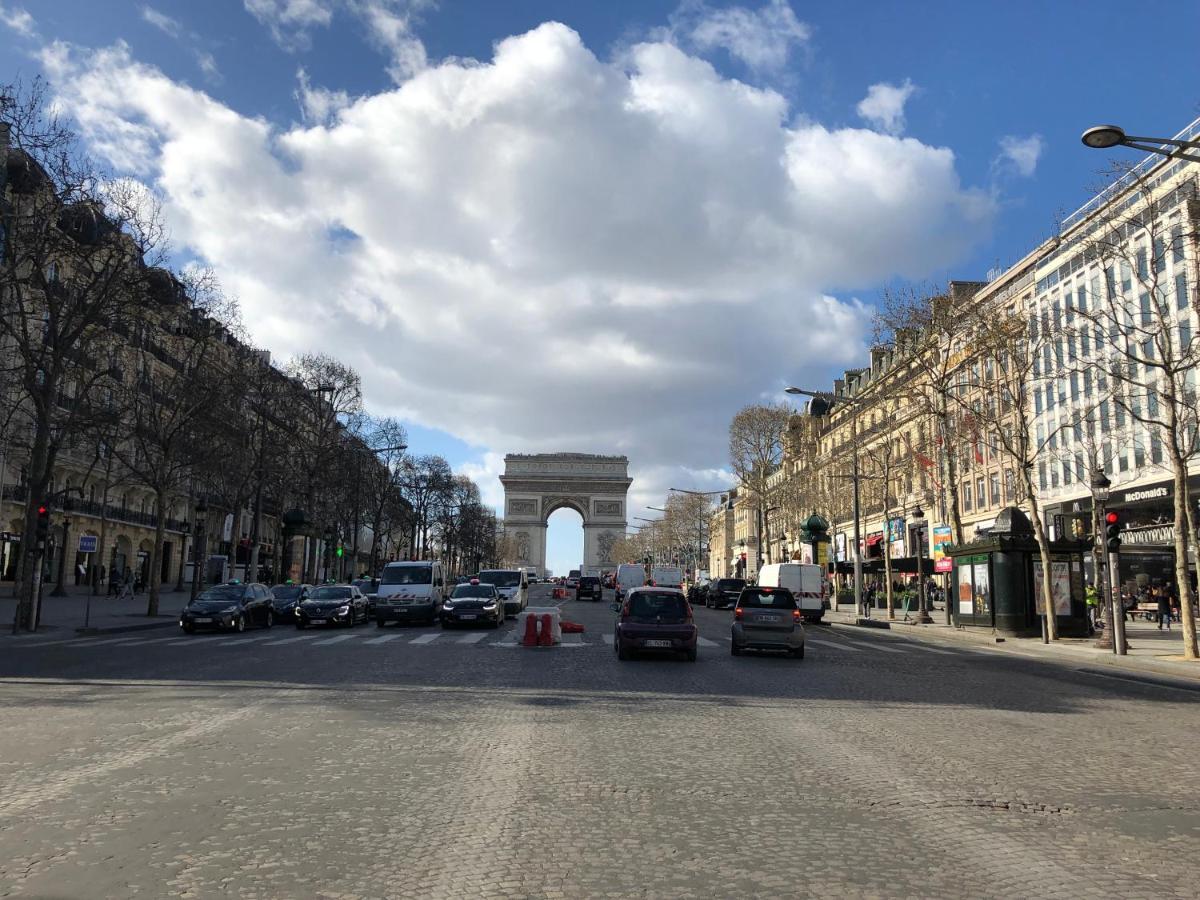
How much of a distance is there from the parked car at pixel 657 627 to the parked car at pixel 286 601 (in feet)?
55.2

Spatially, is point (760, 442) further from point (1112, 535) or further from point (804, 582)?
point (1112, 535)

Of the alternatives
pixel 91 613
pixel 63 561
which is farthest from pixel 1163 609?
pixel 63 561

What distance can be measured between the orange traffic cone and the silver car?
4483mm

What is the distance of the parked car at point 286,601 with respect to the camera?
33.6 metres

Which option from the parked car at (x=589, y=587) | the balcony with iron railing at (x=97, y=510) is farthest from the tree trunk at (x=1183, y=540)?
the parked car at (x=589, y=587)

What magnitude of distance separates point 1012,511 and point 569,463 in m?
109

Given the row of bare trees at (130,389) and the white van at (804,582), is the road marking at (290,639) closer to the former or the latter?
the row of bare trees at (130,389)

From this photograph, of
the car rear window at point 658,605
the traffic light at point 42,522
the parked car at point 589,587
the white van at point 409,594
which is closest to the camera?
the car rear window at point 658,605

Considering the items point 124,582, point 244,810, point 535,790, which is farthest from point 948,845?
point 124,582

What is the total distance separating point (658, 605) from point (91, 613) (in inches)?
1069

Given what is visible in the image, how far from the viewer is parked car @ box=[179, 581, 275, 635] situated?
27469 millimetres

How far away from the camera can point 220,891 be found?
4617 mm

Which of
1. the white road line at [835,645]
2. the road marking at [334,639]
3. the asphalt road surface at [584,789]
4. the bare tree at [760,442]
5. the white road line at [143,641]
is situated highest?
the bare tree at [760,442]

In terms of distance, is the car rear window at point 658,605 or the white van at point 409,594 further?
the white van at point 409,594
